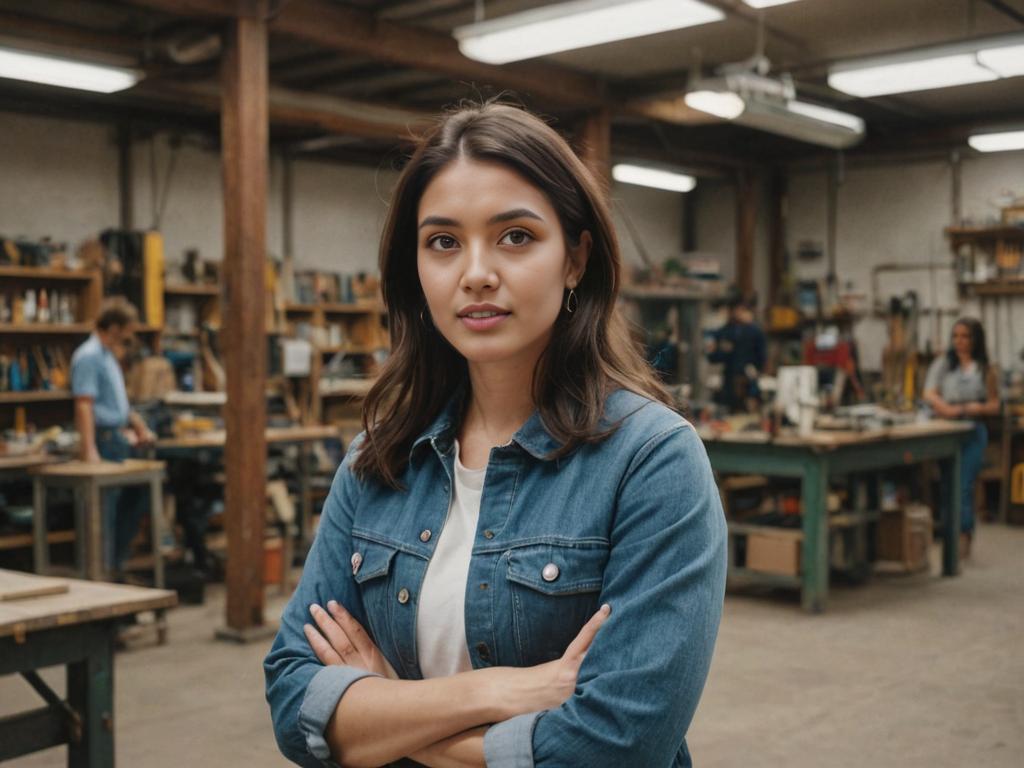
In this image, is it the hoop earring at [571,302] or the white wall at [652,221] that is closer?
the hoop earring at [571,302]

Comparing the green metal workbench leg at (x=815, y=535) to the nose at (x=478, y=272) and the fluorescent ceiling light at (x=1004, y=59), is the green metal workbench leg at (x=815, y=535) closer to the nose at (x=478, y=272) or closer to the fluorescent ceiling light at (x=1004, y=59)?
the fluorescent ceiling light at (x=1004, y=59)

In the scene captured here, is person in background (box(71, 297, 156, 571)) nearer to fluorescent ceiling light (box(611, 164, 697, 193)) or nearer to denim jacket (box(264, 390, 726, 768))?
denim jacket (box(264, 390, 726, 768))

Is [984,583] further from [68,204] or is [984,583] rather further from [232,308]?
[68,204]

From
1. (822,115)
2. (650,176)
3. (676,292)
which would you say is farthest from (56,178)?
(676,292)

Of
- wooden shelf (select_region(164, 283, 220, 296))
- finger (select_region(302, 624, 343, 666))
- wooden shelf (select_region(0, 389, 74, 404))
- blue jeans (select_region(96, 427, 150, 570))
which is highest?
wooden shelf (select_region(164, 283, 220, 296))

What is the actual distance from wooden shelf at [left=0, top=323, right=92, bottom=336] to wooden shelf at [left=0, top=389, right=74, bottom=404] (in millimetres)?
459

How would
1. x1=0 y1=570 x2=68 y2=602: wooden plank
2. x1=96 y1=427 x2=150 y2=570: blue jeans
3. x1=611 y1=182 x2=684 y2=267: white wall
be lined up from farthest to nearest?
1. x1=611 y1=182 x2=684 y2=267: white wall
2. x1=96 y1=427 x2=150 y2=570: blue jeans
3. x1=0 y1=570 x2=68 y2=602: wooden plank

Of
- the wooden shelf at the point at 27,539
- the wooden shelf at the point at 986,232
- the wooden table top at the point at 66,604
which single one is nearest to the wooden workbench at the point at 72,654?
the wooden table top at the point at 66,604

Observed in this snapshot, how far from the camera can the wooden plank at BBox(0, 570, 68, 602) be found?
8.51 feet

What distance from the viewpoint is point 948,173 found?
11984mm

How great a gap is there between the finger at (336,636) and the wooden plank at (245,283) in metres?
4.15

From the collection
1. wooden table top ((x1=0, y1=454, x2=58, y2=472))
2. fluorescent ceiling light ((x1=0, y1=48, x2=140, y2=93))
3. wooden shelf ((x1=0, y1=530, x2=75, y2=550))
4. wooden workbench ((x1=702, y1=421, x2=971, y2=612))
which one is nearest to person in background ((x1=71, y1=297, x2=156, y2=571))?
wooden table top ((x1=0, y1=454, x2=58, y2=472))

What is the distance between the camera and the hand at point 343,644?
1.63m

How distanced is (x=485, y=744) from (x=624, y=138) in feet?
35.2
